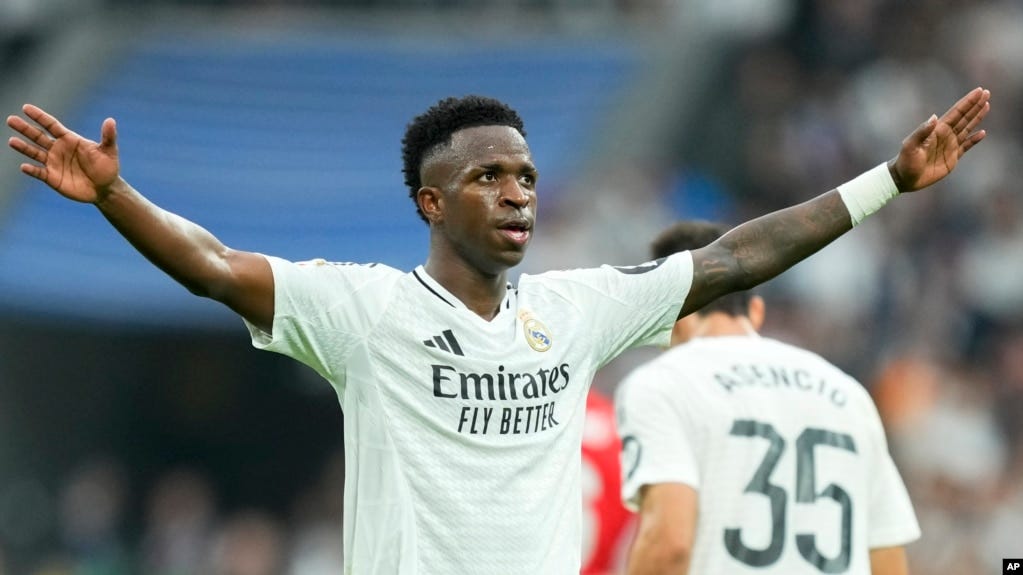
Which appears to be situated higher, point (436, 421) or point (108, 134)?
point (108, 134)

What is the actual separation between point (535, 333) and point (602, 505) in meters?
2.93

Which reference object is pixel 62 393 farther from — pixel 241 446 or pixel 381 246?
pixel 381 246

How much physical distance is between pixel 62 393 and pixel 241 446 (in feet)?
5.57

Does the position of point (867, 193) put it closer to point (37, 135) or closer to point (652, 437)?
point (652, 437)

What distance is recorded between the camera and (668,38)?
666 inches

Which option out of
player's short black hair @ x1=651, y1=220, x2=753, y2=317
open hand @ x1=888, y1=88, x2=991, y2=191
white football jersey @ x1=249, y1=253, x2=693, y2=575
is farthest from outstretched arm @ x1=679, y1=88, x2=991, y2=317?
player's short black hair @ x1=651, y1=220, x2=753, y2=317

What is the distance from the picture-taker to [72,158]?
4.82m

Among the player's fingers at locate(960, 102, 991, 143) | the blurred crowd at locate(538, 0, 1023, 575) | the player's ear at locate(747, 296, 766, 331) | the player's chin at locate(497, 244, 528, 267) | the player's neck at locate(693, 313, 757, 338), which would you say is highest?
the blurred crowd at locate(538, 0, 1023, 575)

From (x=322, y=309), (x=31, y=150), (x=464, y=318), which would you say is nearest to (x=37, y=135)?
(x=31, y=150)

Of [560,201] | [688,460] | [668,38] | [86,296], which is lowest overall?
[688,460]

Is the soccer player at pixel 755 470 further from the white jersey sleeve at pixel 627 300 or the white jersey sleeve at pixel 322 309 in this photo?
the white jersey sleeve at pixel 322 309

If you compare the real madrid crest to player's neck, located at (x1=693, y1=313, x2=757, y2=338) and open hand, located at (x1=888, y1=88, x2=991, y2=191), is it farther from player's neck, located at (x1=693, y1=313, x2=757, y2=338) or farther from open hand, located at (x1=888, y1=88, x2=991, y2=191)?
player's neck, located at (x1=693, y1=313, x2=757, y2=338)

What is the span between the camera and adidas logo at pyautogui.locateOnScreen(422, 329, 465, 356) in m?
5.23


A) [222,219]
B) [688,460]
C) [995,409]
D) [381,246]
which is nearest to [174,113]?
[222,219]
